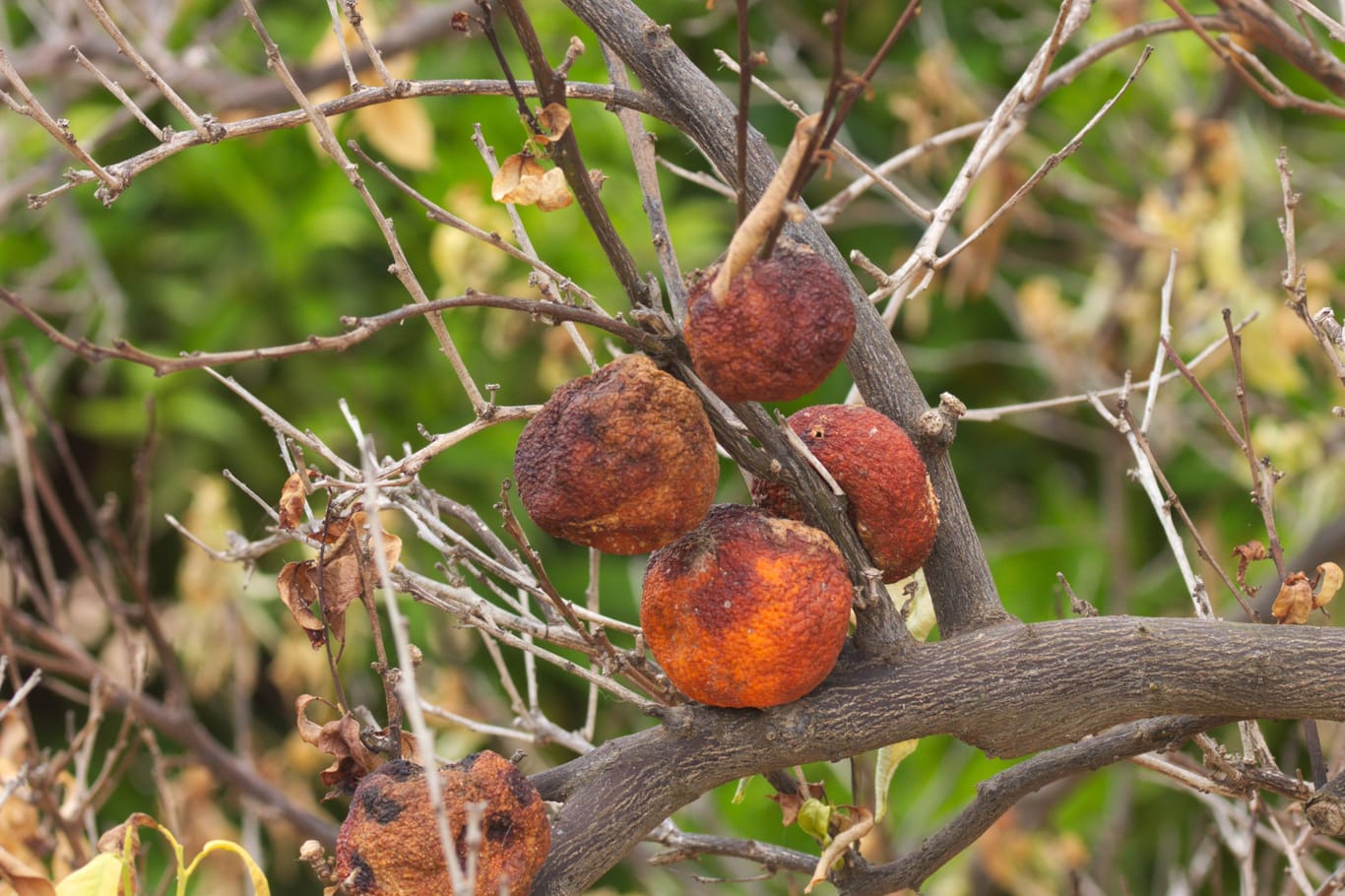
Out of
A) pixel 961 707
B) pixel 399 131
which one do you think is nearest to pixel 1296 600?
pixel 961 707

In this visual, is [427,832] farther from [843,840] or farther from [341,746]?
[843,840]

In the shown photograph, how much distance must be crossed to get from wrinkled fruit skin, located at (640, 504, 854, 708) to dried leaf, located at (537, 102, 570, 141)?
0.79 feet

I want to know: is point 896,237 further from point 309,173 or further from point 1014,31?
point 309,173

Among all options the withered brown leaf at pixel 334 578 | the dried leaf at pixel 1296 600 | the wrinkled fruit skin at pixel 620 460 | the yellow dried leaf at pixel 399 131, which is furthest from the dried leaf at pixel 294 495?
the yellow dried leaf at pixel 399 131

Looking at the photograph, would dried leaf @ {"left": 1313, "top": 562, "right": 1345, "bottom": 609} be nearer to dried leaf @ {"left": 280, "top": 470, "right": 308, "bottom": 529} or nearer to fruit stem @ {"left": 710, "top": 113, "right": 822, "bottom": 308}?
fruit stem @ {"left": 710, "top": 113, "right": 822, "bottom": 308}

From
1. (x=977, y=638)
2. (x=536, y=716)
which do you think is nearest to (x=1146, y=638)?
(x=977, y=638)

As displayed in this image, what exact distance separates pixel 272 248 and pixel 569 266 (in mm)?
544

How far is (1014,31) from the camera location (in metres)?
2.64

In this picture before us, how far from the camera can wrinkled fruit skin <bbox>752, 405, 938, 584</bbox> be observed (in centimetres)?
74

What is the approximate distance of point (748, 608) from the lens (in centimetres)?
70

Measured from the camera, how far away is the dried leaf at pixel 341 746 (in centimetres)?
76

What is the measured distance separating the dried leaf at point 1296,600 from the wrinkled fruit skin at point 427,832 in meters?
0.49

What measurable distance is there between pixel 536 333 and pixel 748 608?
5.46 feet

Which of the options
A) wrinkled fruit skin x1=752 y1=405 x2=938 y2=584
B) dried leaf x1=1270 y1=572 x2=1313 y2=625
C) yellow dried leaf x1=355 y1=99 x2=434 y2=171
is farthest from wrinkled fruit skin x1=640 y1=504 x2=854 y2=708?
yellow dried leaf x1=355 y1=99 x2=434 y2=171
